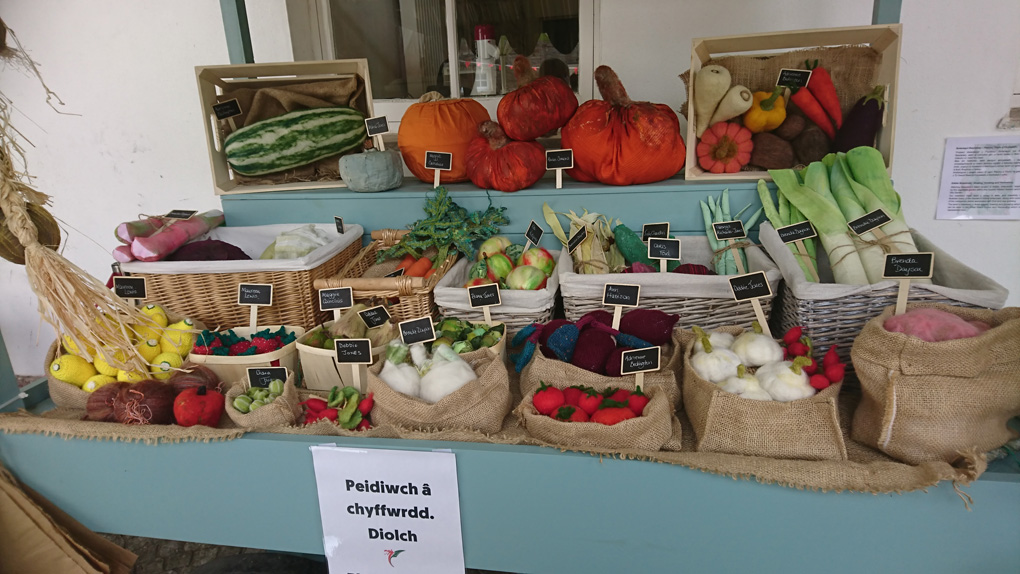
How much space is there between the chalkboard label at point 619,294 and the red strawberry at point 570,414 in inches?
14.1

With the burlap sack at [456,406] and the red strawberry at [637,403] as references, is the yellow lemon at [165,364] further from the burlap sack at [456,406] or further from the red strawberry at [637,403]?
the red strawberry at [637,403]

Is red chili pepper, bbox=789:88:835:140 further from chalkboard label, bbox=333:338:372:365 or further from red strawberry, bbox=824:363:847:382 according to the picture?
chalkboard label, bbox=333:338:372:365

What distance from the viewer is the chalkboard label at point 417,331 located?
1407 mm

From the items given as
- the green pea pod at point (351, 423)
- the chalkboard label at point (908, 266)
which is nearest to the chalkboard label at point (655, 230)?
the chalkboard label at point (908, 266)

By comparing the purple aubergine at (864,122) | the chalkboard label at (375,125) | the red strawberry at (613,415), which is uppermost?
the chalkboard label at (375,125)

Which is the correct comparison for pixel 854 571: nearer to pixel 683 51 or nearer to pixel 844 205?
pixel 844 205

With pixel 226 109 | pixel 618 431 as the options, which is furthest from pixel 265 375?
pixel 226 109

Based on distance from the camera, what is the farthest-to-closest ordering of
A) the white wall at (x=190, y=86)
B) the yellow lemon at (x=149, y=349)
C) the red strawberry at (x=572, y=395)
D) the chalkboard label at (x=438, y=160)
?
1. the white wall at (x=190, y=86)
2. the chalkboard label at (x=438, y=160)
3. the yellow lemon at (x=149, y=349)
4. the red strawberry at (x=572, y=395)

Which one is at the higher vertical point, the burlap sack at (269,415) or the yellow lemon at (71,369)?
the yellow lemon at (71,369)

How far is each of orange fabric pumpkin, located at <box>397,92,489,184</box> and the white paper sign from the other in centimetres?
115

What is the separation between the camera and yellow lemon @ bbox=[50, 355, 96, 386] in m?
1.43

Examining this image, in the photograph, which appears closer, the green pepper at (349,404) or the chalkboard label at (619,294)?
the green pepper at (349,404)

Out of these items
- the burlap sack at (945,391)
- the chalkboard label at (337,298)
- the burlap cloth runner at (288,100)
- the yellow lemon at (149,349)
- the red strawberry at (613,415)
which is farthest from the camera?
the burlap cloth runner at (288,100)

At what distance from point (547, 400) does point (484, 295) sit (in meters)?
0.40
